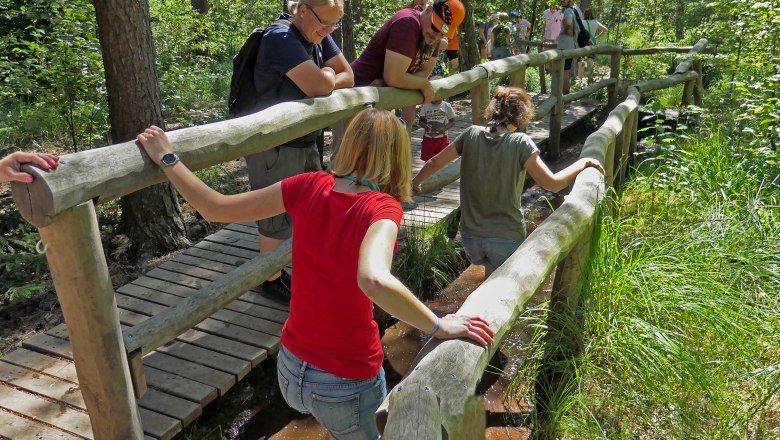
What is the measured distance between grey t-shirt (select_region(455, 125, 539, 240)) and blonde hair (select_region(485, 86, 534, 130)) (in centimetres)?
10

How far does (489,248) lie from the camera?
402cm

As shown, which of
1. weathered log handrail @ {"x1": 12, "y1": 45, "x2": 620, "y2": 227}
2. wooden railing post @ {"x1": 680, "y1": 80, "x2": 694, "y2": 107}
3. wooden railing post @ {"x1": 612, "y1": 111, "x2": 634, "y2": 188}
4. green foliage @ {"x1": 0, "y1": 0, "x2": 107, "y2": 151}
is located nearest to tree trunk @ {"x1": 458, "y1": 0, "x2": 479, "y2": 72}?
wooden railing post @ {"x1": 680, "y1": 80, "x2": 694, "y2": 107}

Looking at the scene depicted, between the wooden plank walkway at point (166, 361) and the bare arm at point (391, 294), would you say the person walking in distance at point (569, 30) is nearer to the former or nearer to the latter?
the wooden plank walkway at point (166, 361)

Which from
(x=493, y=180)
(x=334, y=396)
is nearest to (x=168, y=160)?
(x=334, y=396)

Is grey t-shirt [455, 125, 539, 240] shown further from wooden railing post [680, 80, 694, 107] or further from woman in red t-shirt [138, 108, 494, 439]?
wooden railing post [680, 80, 694, 107]

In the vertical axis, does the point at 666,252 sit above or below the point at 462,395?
below

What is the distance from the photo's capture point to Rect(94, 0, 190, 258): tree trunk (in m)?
5.33

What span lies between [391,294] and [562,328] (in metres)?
1.79

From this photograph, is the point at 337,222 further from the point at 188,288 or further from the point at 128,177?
the point at 188,288

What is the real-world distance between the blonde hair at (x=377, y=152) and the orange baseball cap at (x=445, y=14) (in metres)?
2.34

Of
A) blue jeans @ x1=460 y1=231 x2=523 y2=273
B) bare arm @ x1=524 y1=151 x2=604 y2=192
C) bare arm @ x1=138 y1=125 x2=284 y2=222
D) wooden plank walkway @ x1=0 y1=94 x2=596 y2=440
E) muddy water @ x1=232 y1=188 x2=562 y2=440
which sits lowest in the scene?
muddy water @ x1=232 y1=188 x2=562 y2=440

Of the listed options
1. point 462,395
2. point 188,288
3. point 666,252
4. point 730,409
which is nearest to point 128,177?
point 462,395

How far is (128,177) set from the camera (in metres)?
2.26

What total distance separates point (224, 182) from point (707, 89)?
1024 cm
